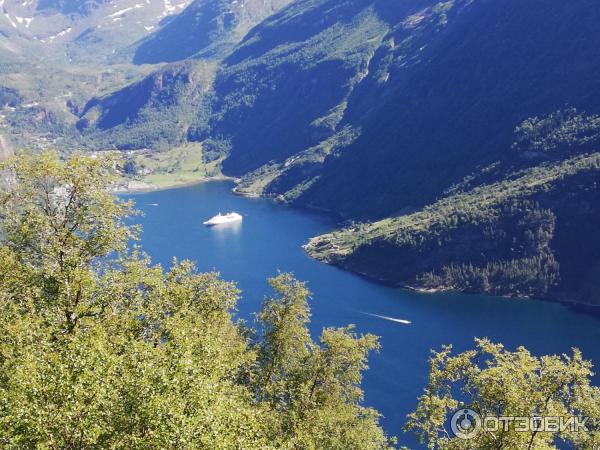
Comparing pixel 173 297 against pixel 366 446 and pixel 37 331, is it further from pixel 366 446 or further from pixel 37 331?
pixel 366 446

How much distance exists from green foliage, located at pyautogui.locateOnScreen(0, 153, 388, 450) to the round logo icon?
31.6ft

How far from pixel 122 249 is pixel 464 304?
6514 inches

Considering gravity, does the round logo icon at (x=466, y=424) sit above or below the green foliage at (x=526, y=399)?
below

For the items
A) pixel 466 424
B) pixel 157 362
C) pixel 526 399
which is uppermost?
pixel 157 362

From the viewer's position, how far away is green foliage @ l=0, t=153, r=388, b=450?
25.2 metres

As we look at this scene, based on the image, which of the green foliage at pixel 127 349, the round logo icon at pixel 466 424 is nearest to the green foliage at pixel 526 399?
the round logo icon at pixel 466 424

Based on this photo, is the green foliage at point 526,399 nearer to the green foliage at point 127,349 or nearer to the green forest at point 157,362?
the green forest at point 157,362

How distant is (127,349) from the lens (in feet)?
103

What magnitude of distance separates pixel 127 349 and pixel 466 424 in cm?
1984

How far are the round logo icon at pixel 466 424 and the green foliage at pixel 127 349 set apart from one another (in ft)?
31.6

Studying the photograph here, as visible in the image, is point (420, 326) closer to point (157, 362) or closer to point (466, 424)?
point (466, 424)

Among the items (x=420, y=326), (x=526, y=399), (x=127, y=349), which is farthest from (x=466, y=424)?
(x=420, y=326)

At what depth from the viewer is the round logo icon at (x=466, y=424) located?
31.9 metres

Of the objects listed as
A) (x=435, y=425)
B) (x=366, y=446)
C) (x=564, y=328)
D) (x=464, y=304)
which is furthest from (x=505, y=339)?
(x=435, y=425)
